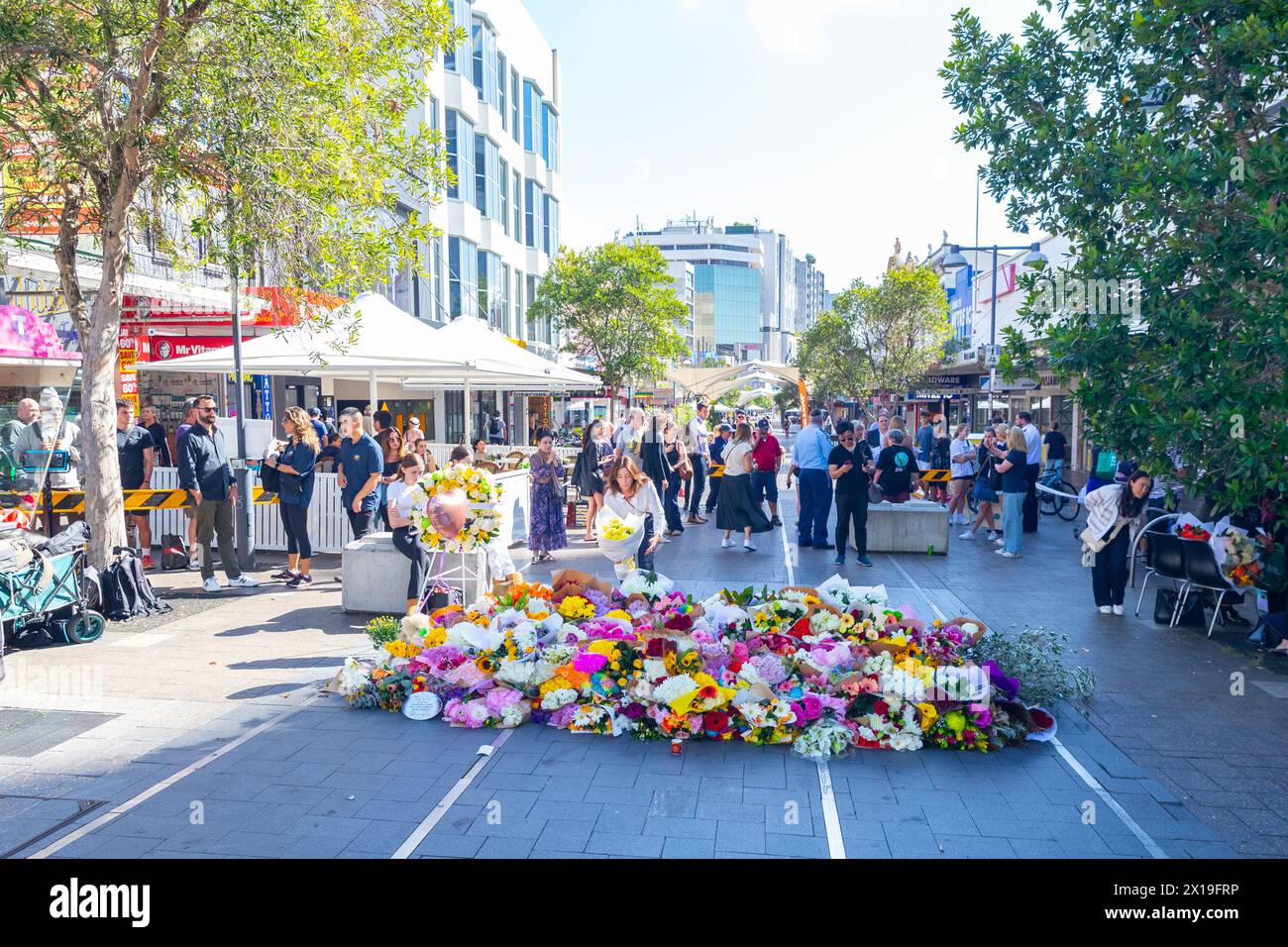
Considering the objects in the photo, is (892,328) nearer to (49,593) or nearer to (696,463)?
(696,463)

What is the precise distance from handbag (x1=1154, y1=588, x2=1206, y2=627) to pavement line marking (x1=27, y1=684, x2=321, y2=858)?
7787 mm

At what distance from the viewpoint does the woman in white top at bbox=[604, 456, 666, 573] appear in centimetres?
912

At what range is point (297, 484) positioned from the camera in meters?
10.2

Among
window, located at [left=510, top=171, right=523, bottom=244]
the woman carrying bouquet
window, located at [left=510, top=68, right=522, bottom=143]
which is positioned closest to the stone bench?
the woman carrying bouquet

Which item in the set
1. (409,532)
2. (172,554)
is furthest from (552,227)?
(409,532)

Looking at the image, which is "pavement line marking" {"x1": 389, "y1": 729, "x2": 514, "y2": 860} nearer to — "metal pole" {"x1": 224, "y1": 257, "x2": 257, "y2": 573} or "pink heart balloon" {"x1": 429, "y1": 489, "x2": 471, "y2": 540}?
"pink heart balloon" {"x1": 429, "y1": 489, "x2": 471, "y2": 540}

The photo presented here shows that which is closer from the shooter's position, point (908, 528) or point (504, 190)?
point (908, 528)

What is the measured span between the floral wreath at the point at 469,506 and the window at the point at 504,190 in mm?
29282

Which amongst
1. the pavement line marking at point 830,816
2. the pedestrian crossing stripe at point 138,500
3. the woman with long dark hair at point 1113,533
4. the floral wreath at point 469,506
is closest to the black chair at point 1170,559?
the woman with long dark hair at point 1113,533

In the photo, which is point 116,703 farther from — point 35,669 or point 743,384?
point 743,384

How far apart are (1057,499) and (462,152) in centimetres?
2170

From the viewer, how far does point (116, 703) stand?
6.40 meters

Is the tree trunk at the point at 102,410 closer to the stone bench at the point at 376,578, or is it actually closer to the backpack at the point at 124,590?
the backpack at the point at 124,590
